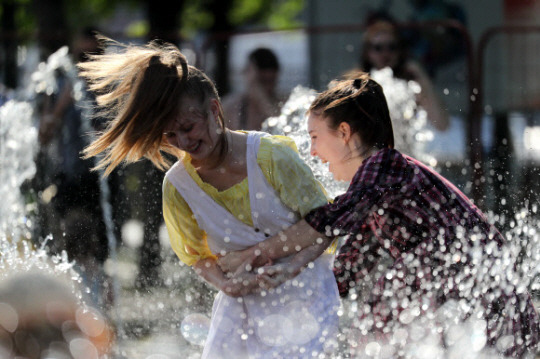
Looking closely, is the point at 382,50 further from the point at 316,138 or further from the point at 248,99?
the point at 316,138

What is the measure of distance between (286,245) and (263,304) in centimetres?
22

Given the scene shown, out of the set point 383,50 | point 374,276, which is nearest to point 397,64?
point 383,50

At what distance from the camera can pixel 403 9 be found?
949 cm

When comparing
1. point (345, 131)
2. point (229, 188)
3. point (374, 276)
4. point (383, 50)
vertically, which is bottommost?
point (374, 276)

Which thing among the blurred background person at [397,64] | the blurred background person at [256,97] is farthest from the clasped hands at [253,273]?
the blurred background person at [397,64]

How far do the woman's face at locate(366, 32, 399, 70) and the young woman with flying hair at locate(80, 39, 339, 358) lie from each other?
3.41 metres

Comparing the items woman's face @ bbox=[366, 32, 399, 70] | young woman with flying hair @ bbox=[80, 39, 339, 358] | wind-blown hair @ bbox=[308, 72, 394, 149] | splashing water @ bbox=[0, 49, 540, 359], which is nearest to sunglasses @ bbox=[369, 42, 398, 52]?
woman's face @ bbox=[366, 32, 399, 70]

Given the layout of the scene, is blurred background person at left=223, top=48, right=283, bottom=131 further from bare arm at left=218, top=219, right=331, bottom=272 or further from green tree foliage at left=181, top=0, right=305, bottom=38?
green tree foliage at left=181, top=0, right=305, bottom=38

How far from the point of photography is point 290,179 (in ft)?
9.02

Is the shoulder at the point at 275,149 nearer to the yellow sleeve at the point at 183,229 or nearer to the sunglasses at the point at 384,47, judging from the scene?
the yellow sleeve at the point at 183,229

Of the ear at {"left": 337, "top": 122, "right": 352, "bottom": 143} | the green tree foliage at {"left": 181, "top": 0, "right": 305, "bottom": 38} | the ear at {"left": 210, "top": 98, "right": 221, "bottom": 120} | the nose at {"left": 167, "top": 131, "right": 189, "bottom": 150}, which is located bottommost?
the green tree foliage at {"left": 181, "top": 0, "right": 305, "bottom": 38}

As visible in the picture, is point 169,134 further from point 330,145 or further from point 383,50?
point 383,50

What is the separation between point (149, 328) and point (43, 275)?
2.80 metres

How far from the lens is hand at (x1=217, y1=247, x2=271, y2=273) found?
276cm
